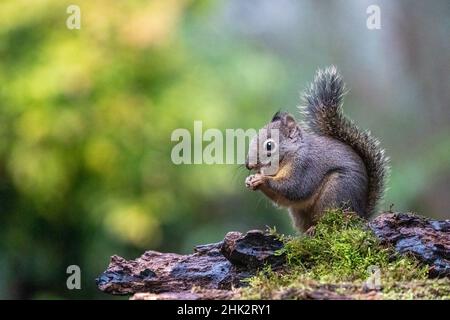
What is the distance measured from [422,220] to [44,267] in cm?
403

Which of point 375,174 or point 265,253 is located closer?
point 265,253

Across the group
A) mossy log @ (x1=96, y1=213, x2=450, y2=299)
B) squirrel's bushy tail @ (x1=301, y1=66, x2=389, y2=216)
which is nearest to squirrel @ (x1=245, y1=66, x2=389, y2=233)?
squirrel's bushy tail @ (x1=301, y1=66, x2=389, y2=216)

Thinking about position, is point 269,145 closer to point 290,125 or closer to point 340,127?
point 290,125

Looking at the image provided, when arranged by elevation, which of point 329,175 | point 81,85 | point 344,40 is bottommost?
point 329,175

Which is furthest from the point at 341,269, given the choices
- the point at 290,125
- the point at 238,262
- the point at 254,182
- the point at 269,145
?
the point at 290,125

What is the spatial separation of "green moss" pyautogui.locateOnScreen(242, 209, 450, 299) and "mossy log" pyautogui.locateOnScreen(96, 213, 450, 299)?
0.05m

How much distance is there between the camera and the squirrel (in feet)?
10.9

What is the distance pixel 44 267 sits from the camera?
20.4ft

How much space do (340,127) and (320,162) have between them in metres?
0.24

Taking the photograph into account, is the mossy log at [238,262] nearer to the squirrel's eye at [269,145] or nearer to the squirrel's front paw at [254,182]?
the squirrel's front paw at [254,182]

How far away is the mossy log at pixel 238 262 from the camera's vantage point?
8.94 feet

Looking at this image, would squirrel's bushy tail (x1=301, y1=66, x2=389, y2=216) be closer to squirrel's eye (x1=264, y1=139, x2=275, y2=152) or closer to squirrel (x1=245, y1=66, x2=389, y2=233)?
squirrel (x1=245, y1=66, x2=389, y2=233)
